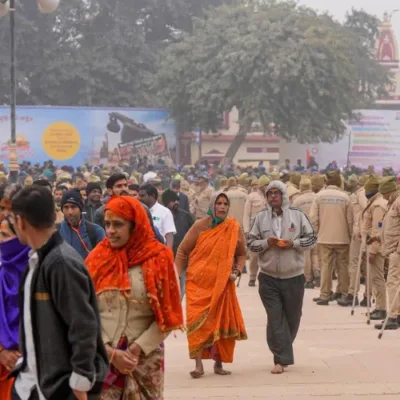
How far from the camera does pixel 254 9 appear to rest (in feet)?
145

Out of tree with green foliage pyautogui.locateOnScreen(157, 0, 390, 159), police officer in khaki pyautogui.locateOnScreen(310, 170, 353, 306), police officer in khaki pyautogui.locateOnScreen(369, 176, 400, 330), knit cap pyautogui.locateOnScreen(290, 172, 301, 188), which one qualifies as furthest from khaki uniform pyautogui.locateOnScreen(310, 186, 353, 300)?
tree with green foliage pyautogui.locateOnScreen(157, 0, 390, 159)

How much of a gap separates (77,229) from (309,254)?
8767 millimetres

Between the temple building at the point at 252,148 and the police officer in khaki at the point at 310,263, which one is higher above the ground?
the police officer in khaki at the point at 310,263

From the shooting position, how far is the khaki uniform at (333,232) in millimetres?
14680

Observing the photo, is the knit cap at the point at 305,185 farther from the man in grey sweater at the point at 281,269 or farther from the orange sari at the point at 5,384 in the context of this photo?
the orange sari at the point at 5,384

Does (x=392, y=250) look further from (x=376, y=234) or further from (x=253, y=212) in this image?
(x=253, y=212)

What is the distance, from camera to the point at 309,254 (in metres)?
16.7


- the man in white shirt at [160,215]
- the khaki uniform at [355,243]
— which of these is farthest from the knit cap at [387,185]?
the man in white shirt at [160,215]

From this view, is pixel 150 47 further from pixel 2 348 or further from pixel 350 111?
pixel 2 348

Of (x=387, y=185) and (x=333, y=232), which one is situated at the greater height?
(x=387, y=185)

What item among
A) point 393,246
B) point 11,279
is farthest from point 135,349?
point 393,246

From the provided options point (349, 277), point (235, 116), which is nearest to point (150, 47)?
point (235, 116)

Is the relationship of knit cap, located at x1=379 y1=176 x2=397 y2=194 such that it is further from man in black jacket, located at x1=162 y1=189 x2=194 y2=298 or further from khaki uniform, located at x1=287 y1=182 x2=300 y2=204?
khaki uniform, located at x1=287 y1=182 x2=300 y2=204

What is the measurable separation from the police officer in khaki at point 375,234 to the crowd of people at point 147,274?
0.6 inches
